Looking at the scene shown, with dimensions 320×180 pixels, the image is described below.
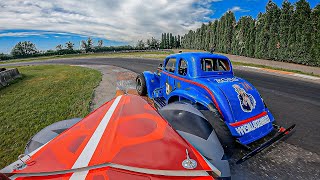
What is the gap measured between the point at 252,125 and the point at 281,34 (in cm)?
1925

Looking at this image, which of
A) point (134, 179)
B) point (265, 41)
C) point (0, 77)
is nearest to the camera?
point (134, 179)

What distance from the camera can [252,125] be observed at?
3.30 metres

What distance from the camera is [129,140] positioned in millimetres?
1572

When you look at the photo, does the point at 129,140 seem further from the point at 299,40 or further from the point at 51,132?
the point at 299,40

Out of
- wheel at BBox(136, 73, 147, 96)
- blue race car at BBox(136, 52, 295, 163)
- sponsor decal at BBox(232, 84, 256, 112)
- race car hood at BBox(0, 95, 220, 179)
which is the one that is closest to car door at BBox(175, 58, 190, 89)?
blue race car at BBox(136, 52, 295, 163)

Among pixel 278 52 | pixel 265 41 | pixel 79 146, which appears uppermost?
pixel 265 41

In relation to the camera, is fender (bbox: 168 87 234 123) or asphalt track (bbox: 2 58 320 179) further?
fender (bbox: 168 87 234 123)

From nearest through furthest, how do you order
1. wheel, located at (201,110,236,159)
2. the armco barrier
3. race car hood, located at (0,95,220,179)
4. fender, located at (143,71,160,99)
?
race car hood, located at (0,95,220,179)
wheel, located at (201,110,236,159)
fender, located at (143,71,160,99)
the armco barrier

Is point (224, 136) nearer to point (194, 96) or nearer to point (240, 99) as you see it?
point (240, 99)

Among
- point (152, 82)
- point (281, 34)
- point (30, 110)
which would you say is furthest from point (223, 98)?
point (281, 34)

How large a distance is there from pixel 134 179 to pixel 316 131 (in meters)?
4.96

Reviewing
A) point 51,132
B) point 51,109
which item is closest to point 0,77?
point 51,109

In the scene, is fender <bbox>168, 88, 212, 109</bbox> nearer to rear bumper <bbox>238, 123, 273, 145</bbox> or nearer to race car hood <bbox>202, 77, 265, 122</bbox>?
race car hood <bbox>202, 77, 265, 122</bbox>

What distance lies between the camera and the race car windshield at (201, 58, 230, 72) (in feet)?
14.8
